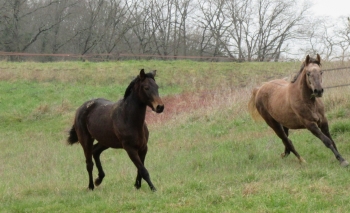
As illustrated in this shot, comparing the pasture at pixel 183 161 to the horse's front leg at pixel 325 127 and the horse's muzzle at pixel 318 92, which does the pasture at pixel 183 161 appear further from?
the horse's muzzle at pixel 318 92

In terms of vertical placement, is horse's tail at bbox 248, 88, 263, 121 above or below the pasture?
above

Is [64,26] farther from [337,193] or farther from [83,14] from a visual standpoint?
[337,193]

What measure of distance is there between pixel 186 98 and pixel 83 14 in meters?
35.3

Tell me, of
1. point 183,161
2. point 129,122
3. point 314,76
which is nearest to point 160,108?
point 129,122

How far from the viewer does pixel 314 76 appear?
26.7 feet

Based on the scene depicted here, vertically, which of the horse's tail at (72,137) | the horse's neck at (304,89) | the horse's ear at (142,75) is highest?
the horse's ear at (142,75)

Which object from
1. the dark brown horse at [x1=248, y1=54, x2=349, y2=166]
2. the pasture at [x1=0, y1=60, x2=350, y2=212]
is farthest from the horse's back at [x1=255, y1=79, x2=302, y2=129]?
the pasture at [x1=0, y1=60, x2=350, y2=212]

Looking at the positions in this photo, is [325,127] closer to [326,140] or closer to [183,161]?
[326,140]

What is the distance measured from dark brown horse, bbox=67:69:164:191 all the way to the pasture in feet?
2.03

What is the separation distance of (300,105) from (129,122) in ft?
10.9

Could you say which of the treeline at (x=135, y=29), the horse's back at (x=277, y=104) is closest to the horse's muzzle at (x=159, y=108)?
the horse's back at (x=277, y=104)

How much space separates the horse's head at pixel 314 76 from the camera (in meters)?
7.94

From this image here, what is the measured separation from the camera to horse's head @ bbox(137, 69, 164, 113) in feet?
23.4

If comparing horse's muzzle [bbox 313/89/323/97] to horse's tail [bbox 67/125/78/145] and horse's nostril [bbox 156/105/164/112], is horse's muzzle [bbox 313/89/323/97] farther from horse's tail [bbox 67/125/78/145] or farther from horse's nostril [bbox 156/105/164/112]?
horse's tail [bbox 67/125/78/145]
